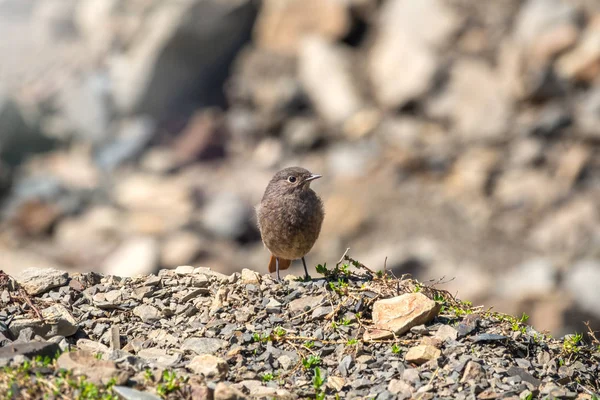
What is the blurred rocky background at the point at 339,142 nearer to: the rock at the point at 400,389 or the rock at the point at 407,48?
the rock at the point at 407,48

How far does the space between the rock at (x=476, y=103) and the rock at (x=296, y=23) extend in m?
4.30

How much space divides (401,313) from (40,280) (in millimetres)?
3008

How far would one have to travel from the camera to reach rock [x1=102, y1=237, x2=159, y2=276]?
15641 mm

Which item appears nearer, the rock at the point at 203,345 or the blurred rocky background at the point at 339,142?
the rock at the point at 203,345

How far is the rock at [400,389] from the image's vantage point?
512 centimetres

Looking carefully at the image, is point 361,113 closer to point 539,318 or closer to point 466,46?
point 466,46

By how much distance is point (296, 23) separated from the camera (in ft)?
78.0

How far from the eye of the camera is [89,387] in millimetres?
4617

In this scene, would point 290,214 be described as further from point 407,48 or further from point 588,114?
point 407,48

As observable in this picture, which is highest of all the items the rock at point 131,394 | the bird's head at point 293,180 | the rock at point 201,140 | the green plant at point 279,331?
the rock at point 201,140

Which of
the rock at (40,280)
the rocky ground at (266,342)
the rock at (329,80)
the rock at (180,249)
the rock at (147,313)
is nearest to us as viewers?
the rocky ground at (266,342)

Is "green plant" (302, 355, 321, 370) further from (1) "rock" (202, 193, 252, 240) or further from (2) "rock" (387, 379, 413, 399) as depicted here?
(1) "rock" (202, 193, 252, 240)

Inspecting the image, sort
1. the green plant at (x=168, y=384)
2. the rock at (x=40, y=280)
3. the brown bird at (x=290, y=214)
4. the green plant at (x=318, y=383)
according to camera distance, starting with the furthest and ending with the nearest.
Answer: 1. the brown bird at (x=290, y=214)
2. the rock at (x=40, y=280)
3. the green plant at (x=318, y=383)
4. the green plant at (x=168, y=384)

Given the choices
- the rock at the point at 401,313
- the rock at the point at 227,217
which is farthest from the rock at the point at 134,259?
the rock at the point at 401,313
